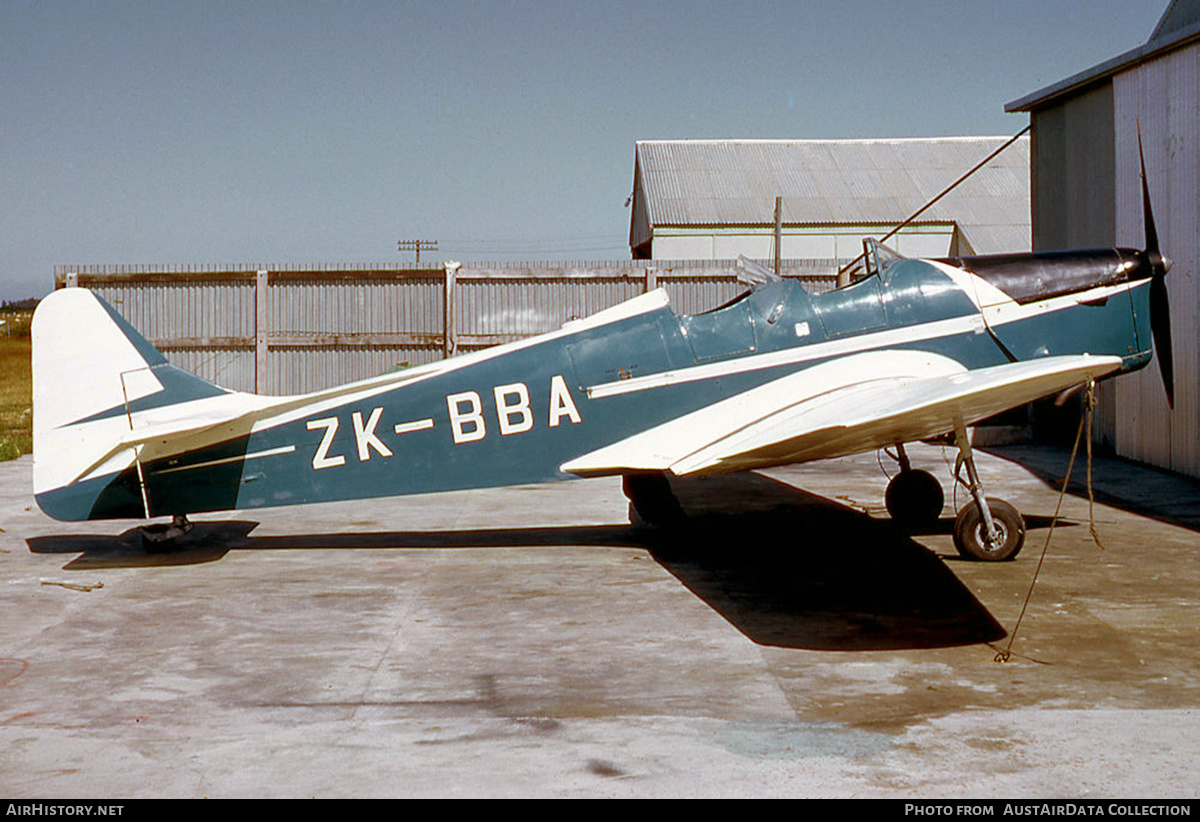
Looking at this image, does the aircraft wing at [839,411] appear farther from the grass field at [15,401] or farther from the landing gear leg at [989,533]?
the grass field at [15,401]

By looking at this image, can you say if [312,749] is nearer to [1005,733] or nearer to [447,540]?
[1005,733]

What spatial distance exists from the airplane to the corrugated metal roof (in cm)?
2912

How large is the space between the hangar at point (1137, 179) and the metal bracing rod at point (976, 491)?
5663mm

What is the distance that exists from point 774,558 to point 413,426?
3140 mm

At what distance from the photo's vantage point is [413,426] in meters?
8.59

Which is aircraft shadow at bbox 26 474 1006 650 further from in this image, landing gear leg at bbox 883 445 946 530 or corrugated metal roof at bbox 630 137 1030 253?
corrugated metal roof at bbox 630 137 1030 253

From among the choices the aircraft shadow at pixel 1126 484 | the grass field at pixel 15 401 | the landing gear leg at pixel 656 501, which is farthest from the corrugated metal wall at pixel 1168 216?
the grass field at pixel 15 401

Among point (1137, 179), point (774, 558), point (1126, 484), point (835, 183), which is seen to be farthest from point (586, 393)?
point (835, 183)

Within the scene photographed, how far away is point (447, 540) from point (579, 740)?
5.33 m

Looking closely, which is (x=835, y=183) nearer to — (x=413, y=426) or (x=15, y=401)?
(x=15, y=401)

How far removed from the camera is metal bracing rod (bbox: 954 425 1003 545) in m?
8.26

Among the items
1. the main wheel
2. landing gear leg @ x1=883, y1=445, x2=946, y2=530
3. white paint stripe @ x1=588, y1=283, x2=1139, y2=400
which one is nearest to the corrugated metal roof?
landing gear leg @ x1=883, y1=445, x2=946, y2=530

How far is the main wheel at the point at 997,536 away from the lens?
8.48 meters

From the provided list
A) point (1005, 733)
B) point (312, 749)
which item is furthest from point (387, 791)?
point (1005, 733)
